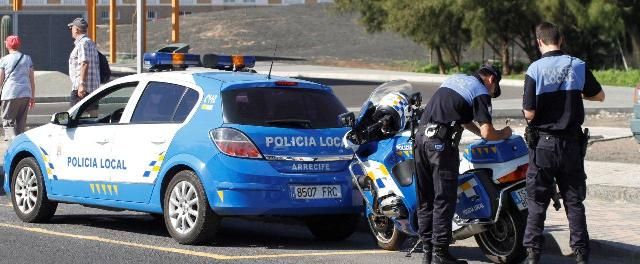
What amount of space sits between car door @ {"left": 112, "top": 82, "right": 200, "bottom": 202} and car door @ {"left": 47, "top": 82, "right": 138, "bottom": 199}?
0.14 metres

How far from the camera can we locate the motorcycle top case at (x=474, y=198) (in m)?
9.45

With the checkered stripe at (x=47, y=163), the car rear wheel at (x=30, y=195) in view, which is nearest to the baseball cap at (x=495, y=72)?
the checkered stripe at (x=47, y=163)

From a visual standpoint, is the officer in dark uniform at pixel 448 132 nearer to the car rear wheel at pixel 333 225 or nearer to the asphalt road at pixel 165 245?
the asphalt road at pixel 165 245

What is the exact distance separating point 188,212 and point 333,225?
1.42m

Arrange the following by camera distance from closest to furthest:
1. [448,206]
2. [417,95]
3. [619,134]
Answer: [448,206] < [417,95] < [619,134]

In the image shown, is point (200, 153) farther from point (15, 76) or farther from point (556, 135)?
point (15, 76)

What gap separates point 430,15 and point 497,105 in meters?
21.0

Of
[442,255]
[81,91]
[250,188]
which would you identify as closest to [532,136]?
[442,255]

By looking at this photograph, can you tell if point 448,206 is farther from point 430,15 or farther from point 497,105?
point 430,15

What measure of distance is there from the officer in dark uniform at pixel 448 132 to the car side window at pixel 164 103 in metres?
2.39

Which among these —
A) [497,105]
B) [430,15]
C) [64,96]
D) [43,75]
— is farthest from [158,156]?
[430,15]

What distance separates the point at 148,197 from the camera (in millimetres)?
10914

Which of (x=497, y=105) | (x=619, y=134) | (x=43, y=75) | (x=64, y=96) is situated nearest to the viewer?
(x=619, y=134)

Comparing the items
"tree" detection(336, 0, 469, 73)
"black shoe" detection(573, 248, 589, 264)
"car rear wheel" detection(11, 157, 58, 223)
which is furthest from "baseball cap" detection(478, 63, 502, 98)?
"tree" detection(336, 0, 469, 73)
